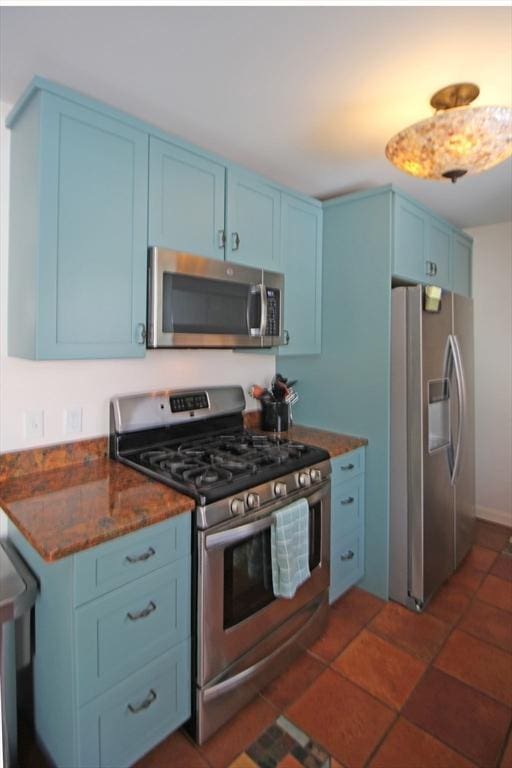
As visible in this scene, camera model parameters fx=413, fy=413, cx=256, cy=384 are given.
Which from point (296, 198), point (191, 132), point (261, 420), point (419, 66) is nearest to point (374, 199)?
point (296, 198)

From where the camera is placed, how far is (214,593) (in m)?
1.50

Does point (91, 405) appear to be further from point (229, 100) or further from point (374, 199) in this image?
point (374, 199)

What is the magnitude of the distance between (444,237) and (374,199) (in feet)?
2.77

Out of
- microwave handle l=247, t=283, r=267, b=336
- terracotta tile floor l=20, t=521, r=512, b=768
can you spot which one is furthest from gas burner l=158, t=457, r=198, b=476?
terracotta tile floor l=20, t=521, r=512, b=768

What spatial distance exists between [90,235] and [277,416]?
1.47 metres

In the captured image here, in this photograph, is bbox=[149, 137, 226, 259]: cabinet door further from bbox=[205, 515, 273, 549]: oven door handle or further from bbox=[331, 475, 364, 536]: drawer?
bbox=[331, 475, 364, 536]: drawer

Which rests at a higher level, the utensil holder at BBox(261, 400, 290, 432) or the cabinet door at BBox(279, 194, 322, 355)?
the cabinet door at BBox(279, 194, 322, 355)

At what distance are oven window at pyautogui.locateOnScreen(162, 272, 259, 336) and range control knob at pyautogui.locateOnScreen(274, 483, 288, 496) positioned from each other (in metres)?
0.76

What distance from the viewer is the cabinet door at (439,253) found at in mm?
2668

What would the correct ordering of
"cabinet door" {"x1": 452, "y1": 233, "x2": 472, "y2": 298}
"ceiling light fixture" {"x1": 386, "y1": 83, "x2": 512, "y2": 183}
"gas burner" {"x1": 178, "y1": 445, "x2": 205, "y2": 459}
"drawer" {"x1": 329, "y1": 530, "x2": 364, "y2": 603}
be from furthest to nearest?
"cabinet door" {"x1": 452, "y1": 233, "x2": 472, "y2": 298} < "drawer" {"x1": 329, "y1": 530, "x2": 364, "y2": 603} < "gas burner" {"x1": 178, "y1": 445, "x2": 205, "y2": 459} < "ceiling light fixture" {"x1": 386, "y1": 83, "x2": 512, "y2": 183}

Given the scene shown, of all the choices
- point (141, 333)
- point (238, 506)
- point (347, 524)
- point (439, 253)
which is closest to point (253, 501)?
point (238, 506)

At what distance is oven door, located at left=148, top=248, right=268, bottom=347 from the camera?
172cm

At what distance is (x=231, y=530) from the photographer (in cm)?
154

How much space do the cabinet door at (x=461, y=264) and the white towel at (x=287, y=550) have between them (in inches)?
87.6
